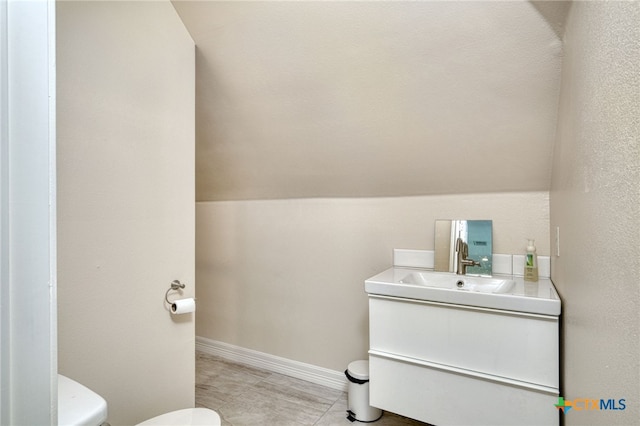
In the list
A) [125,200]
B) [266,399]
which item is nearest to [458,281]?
[266,399]

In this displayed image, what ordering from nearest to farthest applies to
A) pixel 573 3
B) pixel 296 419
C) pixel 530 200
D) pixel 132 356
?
pixel 573 3, pixel 132 356, pixel 530 200, pixel 296 419

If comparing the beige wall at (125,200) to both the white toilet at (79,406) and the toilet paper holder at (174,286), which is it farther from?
the white toilet at (79,406)

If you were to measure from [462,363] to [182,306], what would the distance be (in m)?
1.34

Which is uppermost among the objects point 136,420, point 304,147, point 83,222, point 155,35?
point 155,35

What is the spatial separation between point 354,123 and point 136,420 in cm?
184

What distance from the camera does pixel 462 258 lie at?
2.08m

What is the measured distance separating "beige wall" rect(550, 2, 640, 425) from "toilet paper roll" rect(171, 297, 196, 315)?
1592mm

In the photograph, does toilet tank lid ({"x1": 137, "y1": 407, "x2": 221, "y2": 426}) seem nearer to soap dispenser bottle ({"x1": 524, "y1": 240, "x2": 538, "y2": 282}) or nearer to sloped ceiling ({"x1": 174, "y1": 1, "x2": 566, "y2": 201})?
sloped ceiling ({"x1": 174, "y1": 1, "x2": 566, "y2": 201})

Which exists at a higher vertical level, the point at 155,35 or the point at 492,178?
the point at 155,35

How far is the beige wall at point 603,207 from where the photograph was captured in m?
0.64

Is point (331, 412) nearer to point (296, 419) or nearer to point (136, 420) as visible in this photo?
point (296, 419)

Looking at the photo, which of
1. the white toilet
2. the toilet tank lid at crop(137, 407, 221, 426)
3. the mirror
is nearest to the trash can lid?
the mirror

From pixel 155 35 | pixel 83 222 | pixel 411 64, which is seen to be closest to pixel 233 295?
pixel 83 222

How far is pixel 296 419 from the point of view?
7.01 feet
